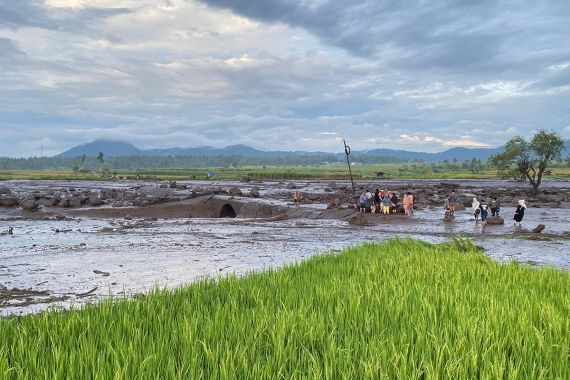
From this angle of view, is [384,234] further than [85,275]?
Yes

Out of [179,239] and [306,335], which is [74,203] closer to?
[179,239]

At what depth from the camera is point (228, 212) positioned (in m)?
36.5

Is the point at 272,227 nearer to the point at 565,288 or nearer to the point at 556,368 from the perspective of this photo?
the point at 565,288

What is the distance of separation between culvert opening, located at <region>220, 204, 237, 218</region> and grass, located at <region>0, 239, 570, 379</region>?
2718cm

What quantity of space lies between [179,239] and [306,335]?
55.5 ft

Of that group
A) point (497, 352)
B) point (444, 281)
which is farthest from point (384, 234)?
point (497, 352)

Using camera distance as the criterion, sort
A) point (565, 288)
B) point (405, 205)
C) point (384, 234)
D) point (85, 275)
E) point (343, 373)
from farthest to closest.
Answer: point (405, 205)
point (384, 234)
point (85, 275)
point (565, 288)
point (343, 373)

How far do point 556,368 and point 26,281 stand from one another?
12.3 metres

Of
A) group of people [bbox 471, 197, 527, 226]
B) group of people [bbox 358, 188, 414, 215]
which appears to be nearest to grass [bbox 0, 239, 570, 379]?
group of people [bbox 471, 197, 527, 226]

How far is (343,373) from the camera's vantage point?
14.0 feet

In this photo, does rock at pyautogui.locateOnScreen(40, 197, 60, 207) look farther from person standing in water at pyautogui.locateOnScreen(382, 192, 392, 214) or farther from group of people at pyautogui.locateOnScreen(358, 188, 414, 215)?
person standing in water at pyautogui.locateOnScreen(382, 192, 392, 214)

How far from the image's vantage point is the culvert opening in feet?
118

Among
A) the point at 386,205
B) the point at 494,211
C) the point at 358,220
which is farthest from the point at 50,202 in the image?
the point at 494,211

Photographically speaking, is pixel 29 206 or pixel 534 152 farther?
pixel 534 152
